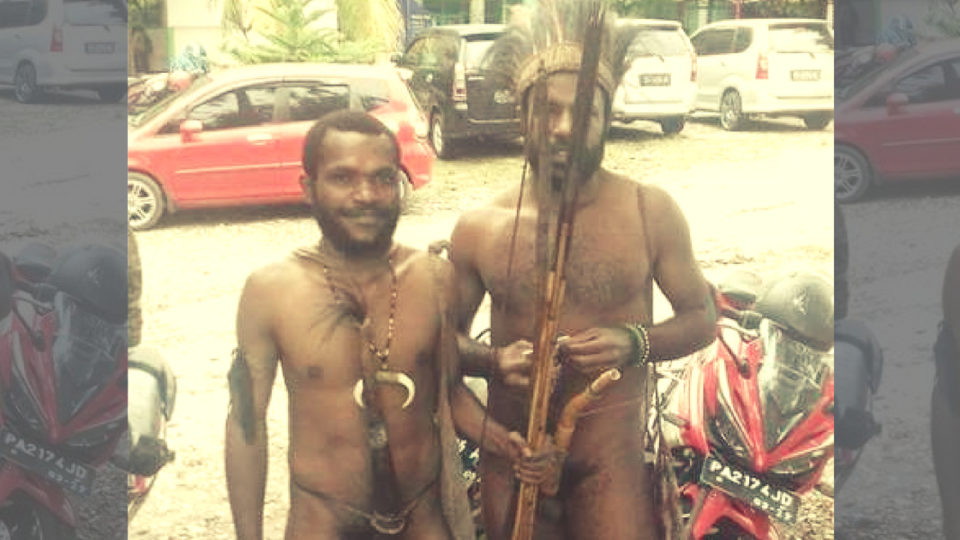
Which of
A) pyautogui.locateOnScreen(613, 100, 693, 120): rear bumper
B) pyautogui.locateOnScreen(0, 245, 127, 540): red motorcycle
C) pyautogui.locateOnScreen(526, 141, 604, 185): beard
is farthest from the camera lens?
pyautogui.locateOnScreen(0, 245, 127, 540): red motorcycle

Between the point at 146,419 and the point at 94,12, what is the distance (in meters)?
1.37

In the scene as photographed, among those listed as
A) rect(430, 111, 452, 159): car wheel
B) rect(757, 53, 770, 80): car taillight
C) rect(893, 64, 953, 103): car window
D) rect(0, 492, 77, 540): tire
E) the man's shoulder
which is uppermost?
rect(757, 53, 770, 80): car taillight

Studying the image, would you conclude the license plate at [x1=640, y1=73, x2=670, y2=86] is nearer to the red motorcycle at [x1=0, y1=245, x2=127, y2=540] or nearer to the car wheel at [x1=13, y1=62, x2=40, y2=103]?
the red motorcycle at [x1=0, y1=245, x2=127, y2=540]

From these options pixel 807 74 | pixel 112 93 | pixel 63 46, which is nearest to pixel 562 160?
pixel 807 74

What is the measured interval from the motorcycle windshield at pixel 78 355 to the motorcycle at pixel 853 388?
2470 mm

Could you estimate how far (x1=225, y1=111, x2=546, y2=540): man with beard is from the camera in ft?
14.6

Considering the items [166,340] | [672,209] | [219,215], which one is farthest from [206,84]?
[672,209]

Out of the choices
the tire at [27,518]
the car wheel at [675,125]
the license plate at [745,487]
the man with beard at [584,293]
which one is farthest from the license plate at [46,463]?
the car wheel at [675,125]

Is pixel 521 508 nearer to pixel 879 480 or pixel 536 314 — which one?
pixel 536 314

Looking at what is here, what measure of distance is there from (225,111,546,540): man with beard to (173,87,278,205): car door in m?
0.18

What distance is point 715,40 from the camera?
474 centimetres

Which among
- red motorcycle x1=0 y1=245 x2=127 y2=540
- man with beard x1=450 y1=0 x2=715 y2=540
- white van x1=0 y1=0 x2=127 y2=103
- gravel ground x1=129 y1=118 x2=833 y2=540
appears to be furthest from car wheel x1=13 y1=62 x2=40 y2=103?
man with beard x1=450 y1=0 x2=715 y2=540

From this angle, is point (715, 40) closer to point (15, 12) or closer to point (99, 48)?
point (99, 48)

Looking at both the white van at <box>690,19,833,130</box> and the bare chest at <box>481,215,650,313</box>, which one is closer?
the bare chest at <box>481,215,650,313</box>
